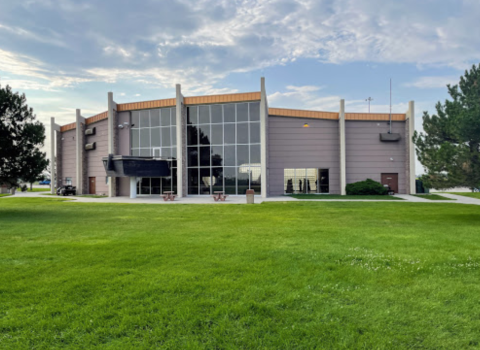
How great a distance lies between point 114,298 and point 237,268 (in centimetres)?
227

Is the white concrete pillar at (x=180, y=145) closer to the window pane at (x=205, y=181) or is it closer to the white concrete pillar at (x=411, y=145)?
the window pane at (x=205, y=181)

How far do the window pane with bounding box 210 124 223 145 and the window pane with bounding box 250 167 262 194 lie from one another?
4.29 metres

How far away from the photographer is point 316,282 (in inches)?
200

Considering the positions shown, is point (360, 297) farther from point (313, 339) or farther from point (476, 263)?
point (476, 263)

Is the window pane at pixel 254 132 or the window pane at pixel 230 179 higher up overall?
→ the window pane at pixel 254 132

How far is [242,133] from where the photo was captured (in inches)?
1131

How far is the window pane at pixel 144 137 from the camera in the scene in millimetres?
31297

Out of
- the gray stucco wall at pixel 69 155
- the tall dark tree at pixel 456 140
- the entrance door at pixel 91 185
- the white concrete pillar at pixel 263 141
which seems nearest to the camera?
the tall dark tree at pixel 456 140

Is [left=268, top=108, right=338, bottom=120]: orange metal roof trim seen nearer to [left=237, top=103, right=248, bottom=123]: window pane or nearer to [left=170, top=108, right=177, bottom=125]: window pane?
[left=237, top=103, right=248, bottom=123]: window pane

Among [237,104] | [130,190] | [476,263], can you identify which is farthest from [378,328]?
[130,190]

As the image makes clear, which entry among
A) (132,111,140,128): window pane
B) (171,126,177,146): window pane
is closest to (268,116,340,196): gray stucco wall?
(171,126,177,146): window pane

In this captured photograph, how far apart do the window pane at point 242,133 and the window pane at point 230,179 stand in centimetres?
294

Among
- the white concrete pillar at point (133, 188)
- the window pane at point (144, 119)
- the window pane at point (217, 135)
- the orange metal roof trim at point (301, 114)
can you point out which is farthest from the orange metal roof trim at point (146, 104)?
the orange metal roof trim at point (301, 114)

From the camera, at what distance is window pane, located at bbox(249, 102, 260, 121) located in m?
28.3
